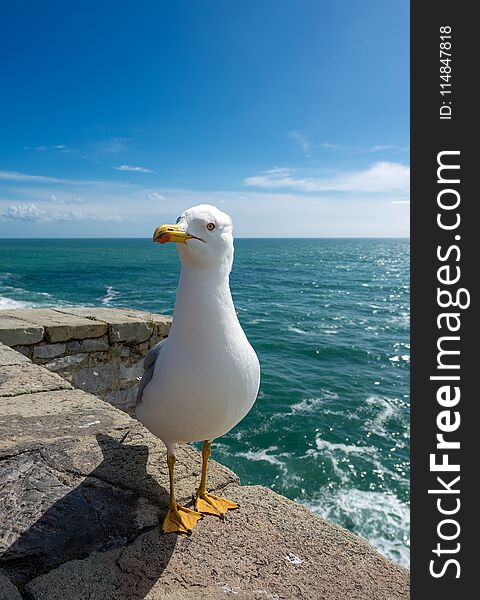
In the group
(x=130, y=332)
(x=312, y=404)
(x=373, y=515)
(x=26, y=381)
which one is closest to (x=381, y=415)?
(x=312, y=404)

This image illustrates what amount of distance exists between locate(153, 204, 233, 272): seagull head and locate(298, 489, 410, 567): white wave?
6465 mm

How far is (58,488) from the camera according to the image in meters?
2.05

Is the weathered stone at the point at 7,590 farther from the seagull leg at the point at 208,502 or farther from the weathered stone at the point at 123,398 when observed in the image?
the weathered stone at the point at 123,398

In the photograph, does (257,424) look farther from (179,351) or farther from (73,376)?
(179,351)

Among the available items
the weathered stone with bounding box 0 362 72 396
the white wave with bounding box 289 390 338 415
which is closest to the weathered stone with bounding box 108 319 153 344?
the weathered stone with bounding box 0 362 72 396

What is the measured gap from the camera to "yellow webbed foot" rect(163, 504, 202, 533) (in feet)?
6.15

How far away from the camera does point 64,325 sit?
493 centimetres

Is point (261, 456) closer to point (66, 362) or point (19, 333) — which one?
point (66, 362)

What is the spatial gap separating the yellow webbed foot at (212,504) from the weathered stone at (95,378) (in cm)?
339

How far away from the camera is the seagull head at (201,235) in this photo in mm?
1845

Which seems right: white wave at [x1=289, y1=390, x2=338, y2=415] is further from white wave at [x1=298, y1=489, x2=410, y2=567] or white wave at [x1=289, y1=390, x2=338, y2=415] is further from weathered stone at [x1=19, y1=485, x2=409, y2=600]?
weathered stone at [x1=19, y1=485, x2=409, y2=600]

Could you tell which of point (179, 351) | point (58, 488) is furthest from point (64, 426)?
point (179, 351)

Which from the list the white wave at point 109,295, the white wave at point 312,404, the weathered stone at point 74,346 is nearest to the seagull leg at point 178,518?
the weathered stone at point 74,346

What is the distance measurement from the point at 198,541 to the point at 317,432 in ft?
30.4
